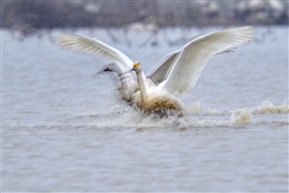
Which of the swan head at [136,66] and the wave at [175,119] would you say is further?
the wave at [175,119]

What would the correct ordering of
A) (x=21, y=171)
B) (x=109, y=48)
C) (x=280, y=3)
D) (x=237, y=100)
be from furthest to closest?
(x=280, y=3), (x=237, y=100), (x=109, y=48), (x=21, y=171)

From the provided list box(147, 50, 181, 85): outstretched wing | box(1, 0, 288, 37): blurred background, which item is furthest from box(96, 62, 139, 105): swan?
box(1, 0, 288, 37): blurred background

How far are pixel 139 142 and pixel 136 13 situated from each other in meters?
62.3

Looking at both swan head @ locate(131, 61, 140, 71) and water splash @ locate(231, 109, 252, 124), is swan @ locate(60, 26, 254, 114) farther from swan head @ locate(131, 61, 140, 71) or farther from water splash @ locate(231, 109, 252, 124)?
water splash @ locate(231, 109, 252, 124)

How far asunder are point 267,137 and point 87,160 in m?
2.32

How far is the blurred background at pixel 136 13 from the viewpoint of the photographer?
44719 mm

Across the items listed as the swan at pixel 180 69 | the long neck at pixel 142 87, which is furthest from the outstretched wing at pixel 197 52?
the long neck at pixel 142 87

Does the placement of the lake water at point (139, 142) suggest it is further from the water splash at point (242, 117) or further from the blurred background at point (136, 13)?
the blurred background at point (136, 13)

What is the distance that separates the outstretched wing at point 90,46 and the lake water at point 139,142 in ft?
0.97

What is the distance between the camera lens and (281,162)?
400 inches

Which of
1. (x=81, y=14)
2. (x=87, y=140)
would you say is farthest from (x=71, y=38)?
(x=81, y=14)

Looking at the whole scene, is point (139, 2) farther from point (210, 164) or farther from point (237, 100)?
point (210, 164)

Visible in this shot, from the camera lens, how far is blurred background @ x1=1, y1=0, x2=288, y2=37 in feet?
147

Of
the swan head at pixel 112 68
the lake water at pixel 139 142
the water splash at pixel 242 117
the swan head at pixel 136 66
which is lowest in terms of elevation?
the lake water at pixel 139 142
